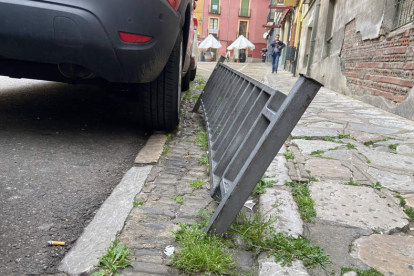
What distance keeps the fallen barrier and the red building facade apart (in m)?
42.3

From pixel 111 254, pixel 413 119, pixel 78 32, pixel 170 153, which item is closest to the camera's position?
pixel 111 254

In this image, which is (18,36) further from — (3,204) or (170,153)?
(170,153)

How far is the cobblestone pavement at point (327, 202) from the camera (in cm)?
130

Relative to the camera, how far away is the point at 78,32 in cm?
193

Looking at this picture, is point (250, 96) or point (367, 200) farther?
point (250, 96)

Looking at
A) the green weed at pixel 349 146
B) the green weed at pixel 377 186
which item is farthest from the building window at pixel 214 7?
the green weed at pixel 377 186

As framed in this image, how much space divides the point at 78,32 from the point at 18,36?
366 millimetres

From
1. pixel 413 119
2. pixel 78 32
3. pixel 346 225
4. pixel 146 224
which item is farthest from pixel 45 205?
pixel 413 119

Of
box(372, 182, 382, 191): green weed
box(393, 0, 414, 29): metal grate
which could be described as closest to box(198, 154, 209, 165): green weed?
box(372, 182, 382, 191): green weed

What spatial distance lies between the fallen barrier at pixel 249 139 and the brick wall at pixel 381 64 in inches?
123

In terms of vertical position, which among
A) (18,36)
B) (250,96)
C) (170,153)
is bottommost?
(170,153)

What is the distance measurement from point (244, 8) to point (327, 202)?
44.5 m

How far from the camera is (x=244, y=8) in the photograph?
42750 millimetres

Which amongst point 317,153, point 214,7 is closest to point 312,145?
point 317,153
